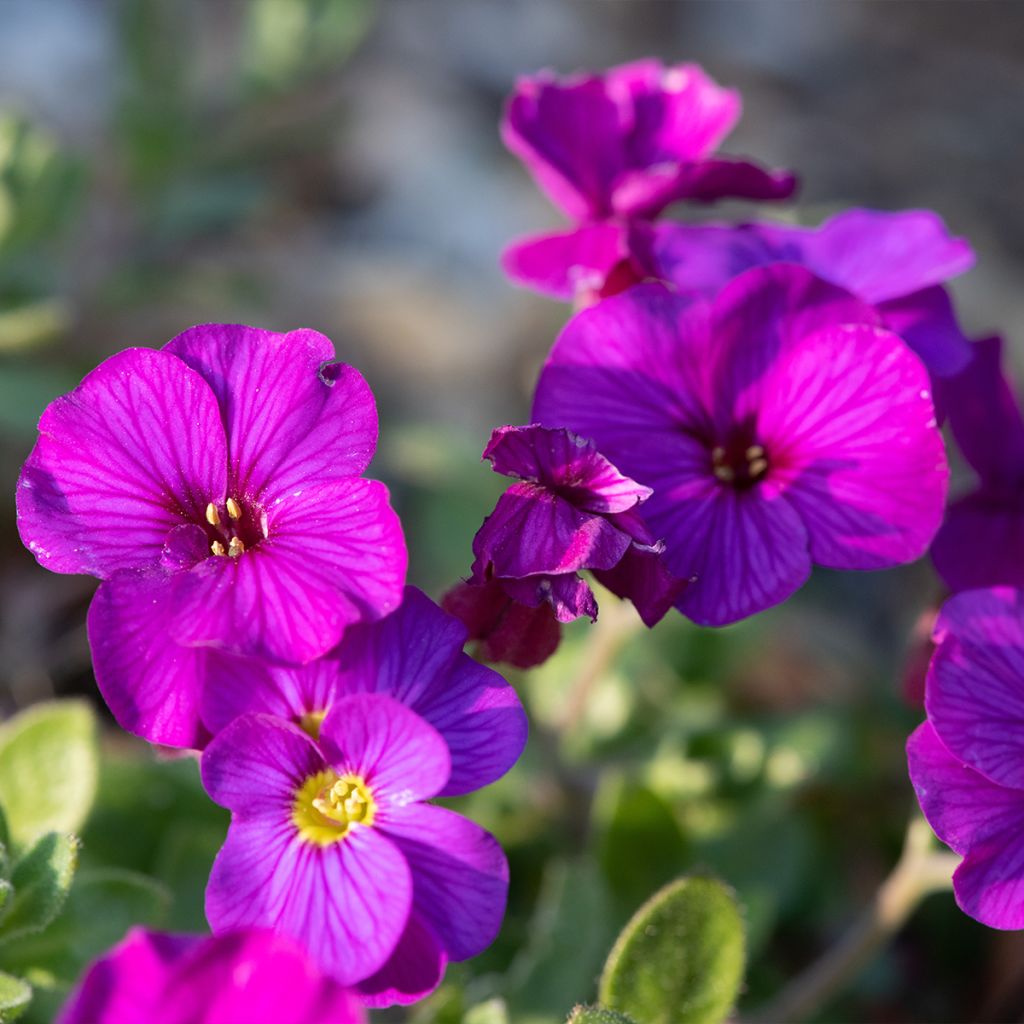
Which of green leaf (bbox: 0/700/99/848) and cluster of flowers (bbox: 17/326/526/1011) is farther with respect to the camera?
green leaf (bbox: 0/700/99/848)

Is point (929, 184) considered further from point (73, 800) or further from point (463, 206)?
point (73, 800)

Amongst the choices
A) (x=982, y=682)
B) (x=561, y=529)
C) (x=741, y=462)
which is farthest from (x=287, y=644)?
(x=982, y=682)

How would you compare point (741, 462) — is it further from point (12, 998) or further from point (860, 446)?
point (12, 998)

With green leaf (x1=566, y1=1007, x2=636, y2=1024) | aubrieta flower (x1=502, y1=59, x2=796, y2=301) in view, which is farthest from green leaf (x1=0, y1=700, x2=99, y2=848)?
aubrieta flower (x1=502, y1=59, x2=796, y2=301)

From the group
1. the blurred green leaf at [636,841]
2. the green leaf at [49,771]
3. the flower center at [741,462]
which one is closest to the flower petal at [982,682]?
the flower center at [741,462]

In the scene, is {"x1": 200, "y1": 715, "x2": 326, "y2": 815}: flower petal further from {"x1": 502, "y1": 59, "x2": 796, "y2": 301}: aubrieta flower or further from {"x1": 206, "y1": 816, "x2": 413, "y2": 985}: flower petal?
{"x1": 502, "y1": 59, "x2": 796, "y2": 301}: aubrieta flower
